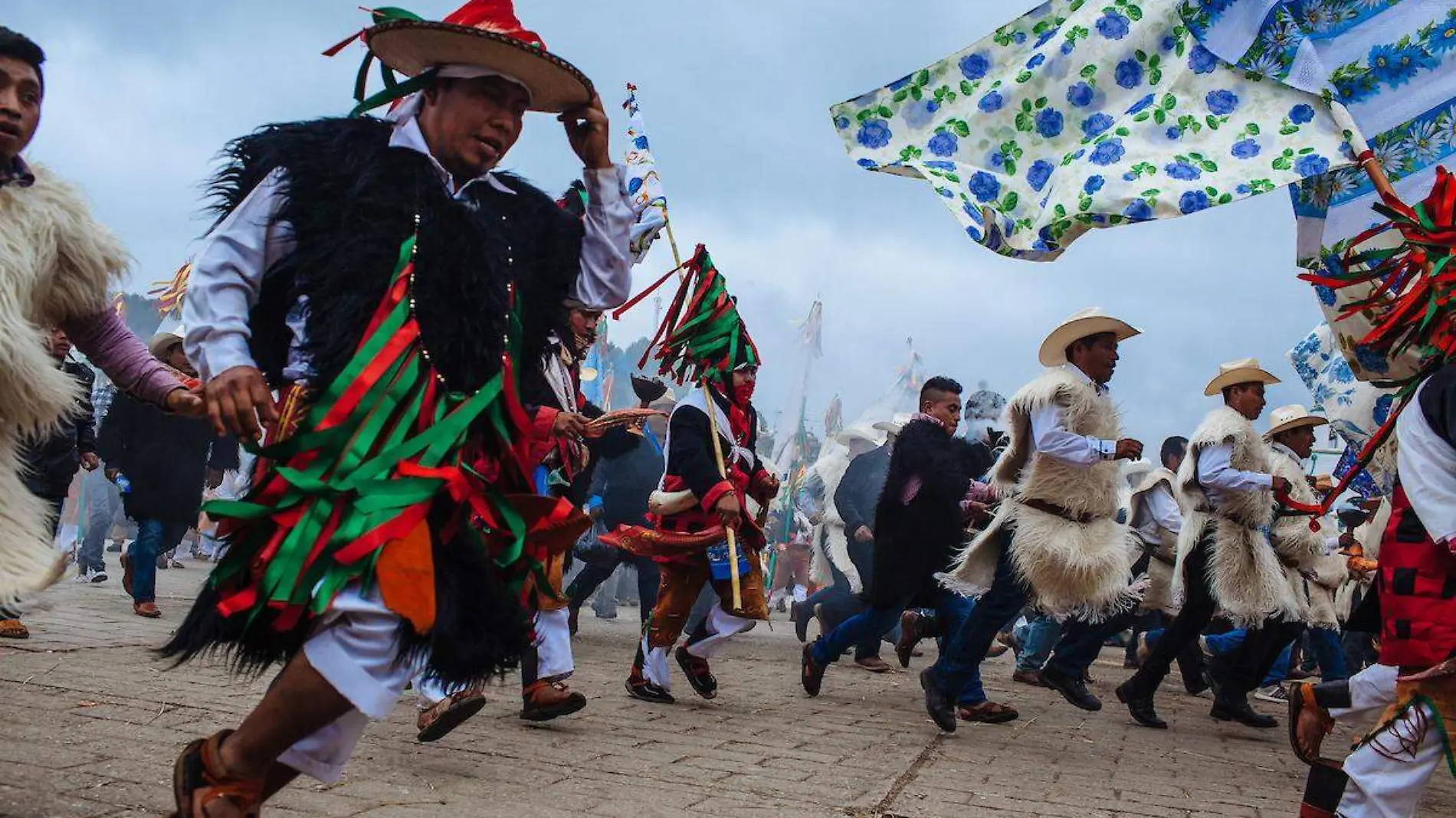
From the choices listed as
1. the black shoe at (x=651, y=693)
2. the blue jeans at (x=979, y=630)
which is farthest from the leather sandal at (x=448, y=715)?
the blue jeans at (x=979, y=630)

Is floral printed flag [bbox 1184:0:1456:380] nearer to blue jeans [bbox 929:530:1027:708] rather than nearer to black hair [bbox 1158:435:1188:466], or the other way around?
blue jeans [bbox 929:530:1027:708]

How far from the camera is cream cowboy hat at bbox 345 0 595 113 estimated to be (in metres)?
2.94

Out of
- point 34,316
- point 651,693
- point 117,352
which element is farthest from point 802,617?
point 34,316

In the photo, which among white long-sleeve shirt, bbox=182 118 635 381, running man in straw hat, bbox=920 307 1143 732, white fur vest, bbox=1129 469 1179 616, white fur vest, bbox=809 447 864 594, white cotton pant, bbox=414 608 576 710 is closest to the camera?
white long-sleeve shirt, bbox=182 118 635 381

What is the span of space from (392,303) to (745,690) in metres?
5.70

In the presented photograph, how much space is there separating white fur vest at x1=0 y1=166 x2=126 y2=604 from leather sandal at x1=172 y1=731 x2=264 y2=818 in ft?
1.91

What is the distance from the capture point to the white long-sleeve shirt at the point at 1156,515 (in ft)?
32.6

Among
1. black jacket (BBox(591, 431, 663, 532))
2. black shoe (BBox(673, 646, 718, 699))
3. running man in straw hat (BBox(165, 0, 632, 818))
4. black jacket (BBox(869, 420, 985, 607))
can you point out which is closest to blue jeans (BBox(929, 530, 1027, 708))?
black jacket (BBox(869, 420, 985, 607))

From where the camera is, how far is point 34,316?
10.2 feet

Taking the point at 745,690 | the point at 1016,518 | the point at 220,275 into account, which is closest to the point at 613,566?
the point at 745,690

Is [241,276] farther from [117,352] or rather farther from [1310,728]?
[1310,728]

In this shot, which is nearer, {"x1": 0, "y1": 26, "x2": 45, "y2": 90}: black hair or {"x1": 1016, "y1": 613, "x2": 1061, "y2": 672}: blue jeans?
{"x1": 0, "y1": 26, "x2": 45, "y2": 90}: black hair

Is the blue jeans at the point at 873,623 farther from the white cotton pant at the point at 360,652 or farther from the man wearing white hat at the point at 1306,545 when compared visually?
the white cotton pant at the point at 360,652

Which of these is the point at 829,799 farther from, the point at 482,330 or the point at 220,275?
the point at 220,275
